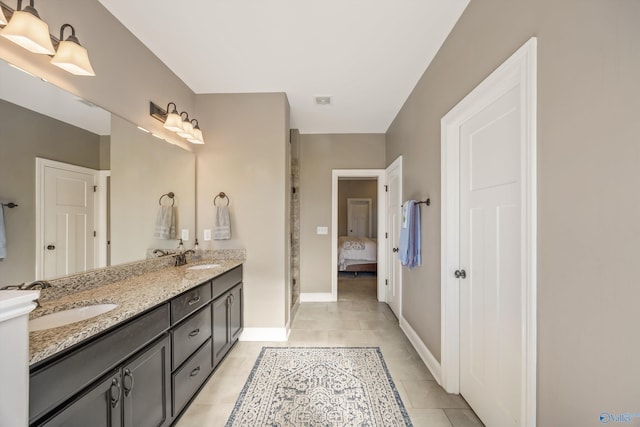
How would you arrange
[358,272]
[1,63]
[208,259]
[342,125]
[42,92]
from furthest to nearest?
[358,272]
[342,125]
[208,259]
[42,92]
[1,63]

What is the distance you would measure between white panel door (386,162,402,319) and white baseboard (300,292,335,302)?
2.98 feet

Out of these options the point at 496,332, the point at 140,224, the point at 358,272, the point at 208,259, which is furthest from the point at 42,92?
the point at 358,272

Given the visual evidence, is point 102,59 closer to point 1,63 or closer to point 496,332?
point 1,63

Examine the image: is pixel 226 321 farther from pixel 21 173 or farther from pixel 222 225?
pixel 21 173

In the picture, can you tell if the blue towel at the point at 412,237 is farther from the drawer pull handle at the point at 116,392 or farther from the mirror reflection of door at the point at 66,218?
the mirror reflection of door at the point at 66,218

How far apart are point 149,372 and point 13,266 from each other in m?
0.83

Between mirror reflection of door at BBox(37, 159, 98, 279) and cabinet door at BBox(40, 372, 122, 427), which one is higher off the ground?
mirror reflection of door at BBox(37, 159, 98, 279)

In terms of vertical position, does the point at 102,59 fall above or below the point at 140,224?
above

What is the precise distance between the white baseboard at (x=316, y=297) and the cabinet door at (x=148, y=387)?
2.58m

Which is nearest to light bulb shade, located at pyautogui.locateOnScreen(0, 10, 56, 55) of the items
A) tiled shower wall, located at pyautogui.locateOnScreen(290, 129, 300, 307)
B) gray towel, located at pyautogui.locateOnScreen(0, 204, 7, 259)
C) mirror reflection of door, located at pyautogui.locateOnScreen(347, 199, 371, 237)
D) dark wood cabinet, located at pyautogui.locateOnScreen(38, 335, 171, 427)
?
gray towel, located at pyautogui.locateOnScreen(0, 204, 7, 259)

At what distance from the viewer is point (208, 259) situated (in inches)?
104

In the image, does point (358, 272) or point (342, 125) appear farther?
point (358, 272)

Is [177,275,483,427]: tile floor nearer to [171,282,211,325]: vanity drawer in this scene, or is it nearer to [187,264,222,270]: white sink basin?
[171,282,211,325]: vanity drawer

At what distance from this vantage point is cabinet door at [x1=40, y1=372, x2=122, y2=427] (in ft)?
2.98
